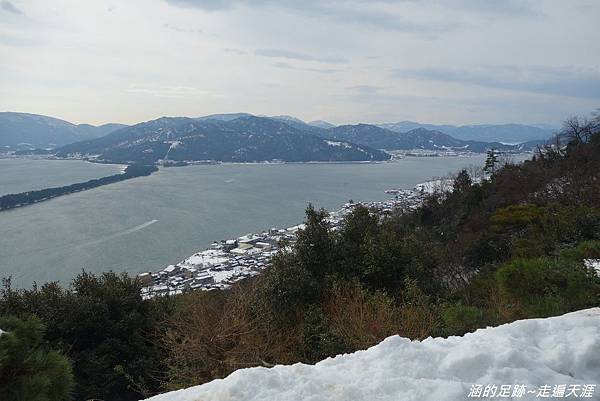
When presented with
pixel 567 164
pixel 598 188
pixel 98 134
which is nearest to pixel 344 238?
pixel 598 188

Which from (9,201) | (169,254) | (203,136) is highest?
(203,136)

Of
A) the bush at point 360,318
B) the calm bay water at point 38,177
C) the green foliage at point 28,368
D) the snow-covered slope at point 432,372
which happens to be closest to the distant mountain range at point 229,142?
the calm bay water at point 38,177

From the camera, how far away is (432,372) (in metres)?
2.30

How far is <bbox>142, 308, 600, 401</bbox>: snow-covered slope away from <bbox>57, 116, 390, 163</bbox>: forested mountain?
99.1m

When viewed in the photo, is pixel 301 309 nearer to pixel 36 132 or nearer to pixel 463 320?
pixel 463 320

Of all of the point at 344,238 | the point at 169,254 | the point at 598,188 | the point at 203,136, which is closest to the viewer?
the point at 344,238

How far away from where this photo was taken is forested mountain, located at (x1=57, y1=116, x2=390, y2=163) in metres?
102

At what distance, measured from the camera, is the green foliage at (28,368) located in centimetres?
217

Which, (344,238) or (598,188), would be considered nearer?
(344,238)

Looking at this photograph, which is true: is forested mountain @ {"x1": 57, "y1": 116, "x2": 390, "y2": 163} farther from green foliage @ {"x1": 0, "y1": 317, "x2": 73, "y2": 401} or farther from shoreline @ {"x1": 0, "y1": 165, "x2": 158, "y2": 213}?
green foliage @ {"x1": 0, "y1": 317, "x2": 73, "y2": 401}

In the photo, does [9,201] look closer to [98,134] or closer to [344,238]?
[344,238]

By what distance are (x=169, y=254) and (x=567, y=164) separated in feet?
74.7

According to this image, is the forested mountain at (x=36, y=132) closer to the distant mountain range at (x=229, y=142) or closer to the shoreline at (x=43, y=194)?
the distant mountain range at (x=229, y=142)

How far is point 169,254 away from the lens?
27.4m
